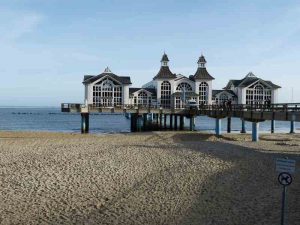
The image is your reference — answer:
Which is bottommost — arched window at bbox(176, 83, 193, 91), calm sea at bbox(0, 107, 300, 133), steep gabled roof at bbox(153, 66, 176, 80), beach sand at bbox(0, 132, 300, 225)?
calm sea at bbox(0, 107, 300, 133)

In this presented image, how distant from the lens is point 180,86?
63.2m

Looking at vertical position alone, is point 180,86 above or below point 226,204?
above

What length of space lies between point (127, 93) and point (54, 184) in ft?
145

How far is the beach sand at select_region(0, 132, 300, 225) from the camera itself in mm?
11312

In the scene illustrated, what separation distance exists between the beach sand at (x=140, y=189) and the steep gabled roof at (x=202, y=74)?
4212cm

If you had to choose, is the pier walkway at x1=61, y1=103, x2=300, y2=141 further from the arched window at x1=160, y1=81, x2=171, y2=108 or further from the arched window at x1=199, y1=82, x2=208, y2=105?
the arched window at x1=199, y1=82, x2=208, y2=105

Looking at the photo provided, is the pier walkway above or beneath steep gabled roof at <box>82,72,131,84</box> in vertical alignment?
beneath

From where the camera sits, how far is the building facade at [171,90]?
5772cm

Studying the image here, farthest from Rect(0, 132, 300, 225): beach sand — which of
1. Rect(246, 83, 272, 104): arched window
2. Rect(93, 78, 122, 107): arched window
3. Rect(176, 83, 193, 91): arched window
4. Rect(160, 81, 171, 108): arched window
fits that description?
Rect(246, 83, 272, 104): arched window

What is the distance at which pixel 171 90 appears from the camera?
61969mm

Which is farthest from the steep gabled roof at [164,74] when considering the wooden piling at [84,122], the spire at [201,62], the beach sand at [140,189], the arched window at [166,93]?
the beach sand at [140,189]

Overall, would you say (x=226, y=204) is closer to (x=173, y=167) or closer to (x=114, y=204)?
(x=114, y=204)

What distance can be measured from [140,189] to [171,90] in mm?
48237

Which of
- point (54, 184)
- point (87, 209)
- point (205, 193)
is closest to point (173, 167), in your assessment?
point (205, 193)
